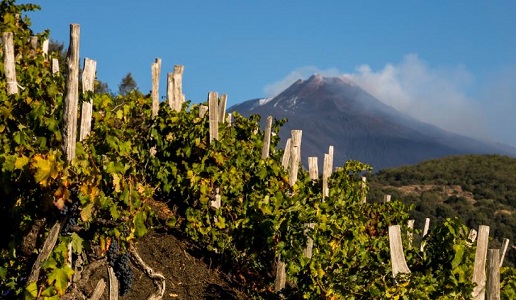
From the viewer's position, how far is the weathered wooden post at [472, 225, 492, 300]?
22.6 ft

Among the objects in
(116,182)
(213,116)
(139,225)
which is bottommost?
(139,225)

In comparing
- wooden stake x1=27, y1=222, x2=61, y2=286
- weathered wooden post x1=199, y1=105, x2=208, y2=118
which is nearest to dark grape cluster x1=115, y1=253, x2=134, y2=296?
wooden stake x1=27, y1=222, x2=61, y2=286

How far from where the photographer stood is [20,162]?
5.29m

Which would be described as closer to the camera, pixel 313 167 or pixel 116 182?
pixel 116 182

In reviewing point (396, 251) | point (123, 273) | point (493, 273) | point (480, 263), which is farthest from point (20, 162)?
point (480, 263)

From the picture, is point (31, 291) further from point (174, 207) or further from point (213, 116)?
point (213, 116)

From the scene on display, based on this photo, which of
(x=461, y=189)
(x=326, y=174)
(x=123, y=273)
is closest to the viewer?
(x=123, y=273)

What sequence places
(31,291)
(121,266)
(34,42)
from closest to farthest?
(31,291), (121,266), (34,42)

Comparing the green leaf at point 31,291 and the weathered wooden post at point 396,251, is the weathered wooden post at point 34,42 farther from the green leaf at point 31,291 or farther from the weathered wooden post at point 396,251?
the green leaf at point 31,291

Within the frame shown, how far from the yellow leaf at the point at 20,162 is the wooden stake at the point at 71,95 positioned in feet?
0.85

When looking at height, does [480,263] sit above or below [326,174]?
below

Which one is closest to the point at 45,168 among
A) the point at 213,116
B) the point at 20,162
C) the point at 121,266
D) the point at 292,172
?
the point at 20,162

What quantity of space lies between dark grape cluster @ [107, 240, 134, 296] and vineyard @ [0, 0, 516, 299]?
22 mm

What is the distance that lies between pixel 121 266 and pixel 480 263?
3106 millimetres
